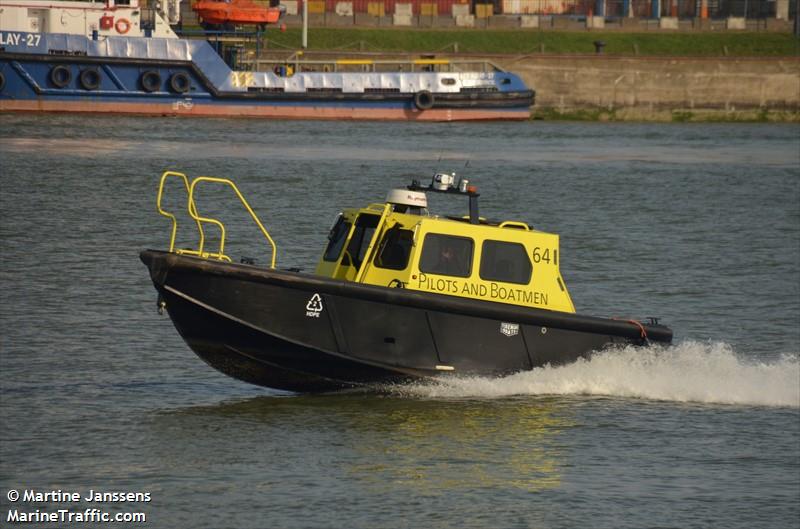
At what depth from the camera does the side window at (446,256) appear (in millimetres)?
16000

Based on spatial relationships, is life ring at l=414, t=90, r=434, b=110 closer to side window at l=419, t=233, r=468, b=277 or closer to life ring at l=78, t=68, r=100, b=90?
life ring at l=78, t=68, r=100, b=90

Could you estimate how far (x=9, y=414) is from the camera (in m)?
15.6

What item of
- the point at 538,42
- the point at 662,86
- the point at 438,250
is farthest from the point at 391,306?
the point at 538,42

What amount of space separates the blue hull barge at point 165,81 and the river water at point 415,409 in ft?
62.0

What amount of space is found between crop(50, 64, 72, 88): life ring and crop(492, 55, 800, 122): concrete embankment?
20139mm

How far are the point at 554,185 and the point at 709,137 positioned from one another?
20.0 metres

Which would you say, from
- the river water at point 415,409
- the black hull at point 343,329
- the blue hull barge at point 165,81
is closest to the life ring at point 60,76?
the blue hull barge at point 165,81

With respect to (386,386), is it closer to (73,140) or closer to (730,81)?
(73,140)

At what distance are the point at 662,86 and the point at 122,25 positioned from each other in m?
24.8

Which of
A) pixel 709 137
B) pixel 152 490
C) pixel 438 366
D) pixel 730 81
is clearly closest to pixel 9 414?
pixel 152 490

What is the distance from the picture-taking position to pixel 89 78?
5150 centimetres

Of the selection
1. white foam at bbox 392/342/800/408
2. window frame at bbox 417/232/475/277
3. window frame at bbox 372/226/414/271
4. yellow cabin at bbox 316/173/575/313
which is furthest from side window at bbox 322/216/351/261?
white foam at bbox 392/342/800/408

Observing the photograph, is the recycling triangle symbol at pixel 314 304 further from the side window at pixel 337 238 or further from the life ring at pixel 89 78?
the life ring at pixel 89 78

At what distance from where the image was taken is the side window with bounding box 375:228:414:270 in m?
16.0
